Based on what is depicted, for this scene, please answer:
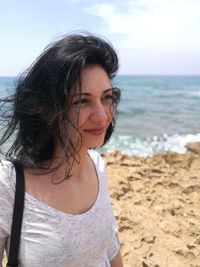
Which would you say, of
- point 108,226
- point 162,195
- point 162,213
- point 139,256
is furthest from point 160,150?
point 108,226

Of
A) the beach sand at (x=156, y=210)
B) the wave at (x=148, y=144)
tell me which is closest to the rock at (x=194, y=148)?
the wave at (x=148, y=144)

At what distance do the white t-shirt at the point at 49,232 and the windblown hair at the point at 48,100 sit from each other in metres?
0.16

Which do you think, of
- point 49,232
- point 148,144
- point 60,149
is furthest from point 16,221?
point 148,144

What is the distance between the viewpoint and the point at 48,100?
1.54 m

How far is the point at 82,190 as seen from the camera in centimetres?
171

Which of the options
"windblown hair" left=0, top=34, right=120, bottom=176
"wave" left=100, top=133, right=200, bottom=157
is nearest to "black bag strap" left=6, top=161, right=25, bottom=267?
"windblown hair" left=0, top=34, right=120, bottom=176

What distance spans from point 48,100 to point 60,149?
0.24 metres

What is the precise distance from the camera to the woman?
148cm

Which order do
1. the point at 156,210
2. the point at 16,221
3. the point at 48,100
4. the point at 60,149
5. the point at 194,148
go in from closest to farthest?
1. the point at 16,221
2. the point at 48,100
3. the point at 60,149
4. the point at 156,210
5. the point at 194,148

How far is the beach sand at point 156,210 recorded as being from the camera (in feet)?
11.6

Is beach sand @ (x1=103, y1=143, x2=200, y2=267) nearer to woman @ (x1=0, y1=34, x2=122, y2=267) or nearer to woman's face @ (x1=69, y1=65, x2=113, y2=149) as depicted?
woman @ (x1=0, y1=34, x2=122, y2=267)

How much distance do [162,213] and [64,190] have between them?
120 inches

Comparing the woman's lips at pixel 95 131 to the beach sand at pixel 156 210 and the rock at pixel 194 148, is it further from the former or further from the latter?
the rock at pixel 194 148

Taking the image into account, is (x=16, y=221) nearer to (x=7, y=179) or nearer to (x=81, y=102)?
(x=7, y=179)
